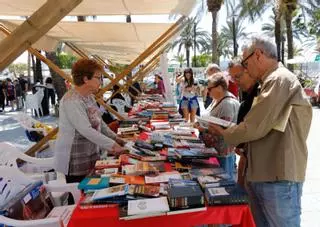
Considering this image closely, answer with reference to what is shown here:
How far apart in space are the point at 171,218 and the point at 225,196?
0.32 meters

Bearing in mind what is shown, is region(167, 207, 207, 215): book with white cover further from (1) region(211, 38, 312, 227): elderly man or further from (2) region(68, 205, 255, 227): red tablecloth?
(1) region(211, 38, 312, 227): elderly man

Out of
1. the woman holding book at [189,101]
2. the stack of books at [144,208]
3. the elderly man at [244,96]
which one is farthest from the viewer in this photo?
the woman holding book at [189,101]

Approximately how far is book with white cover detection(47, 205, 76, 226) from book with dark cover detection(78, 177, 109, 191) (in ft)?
1.38

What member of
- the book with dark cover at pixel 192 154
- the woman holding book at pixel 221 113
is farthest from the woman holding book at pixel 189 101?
the book with dark cover at pixel 192 154

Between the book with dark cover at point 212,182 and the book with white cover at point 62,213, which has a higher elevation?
the book with dark cover at point 212,182

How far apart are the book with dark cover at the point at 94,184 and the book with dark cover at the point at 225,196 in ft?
2.02

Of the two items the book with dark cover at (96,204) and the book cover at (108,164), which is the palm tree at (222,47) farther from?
the book with dark cover at (96,204)

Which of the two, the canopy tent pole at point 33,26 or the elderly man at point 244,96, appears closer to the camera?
the canopy tent pole at point 33,26

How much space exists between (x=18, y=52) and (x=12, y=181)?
3.92 ft

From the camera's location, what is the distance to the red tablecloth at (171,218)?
1.86m

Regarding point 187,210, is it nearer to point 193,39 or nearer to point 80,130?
point 80,130

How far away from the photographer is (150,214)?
1831 millimetres

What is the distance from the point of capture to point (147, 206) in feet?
6.18

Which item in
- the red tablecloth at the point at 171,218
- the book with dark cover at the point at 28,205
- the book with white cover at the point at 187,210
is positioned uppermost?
the book with white cover at the point at 187,210
